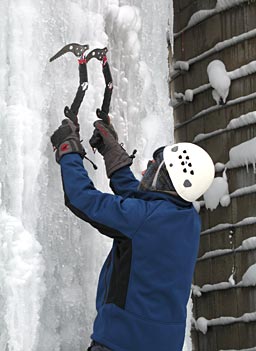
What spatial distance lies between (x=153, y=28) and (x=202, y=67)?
149 cm

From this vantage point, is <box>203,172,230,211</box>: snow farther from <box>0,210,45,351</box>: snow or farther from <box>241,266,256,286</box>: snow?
<box>0,210,45,351</box>: snow

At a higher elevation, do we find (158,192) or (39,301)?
(158,192)

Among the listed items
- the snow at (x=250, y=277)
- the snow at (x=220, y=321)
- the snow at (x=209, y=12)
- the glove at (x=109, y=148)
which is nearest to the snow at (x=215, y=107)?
the snow at (x=209, y=12)

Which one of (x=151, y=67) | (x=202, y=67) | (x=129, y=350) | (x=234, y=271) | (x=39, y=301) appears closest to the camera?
(x=129, y=350)

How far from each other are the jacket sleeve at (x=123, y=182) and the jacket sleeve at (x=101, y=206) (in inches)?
11.1

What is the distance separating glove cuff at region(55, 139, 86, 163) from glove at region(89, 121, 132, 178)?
8.2 inches

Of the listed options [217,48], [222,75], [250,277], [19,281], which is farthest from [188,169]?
[217,48]

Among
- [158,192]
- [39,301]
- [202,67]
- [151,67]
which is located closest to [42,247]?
[39,301]

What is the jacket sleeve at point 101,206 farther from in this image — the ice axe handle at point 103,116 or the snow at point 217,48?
the snow at point 217,48

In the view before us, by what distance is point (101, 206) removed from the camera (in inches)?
126

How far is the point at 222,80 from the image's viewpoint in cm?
560

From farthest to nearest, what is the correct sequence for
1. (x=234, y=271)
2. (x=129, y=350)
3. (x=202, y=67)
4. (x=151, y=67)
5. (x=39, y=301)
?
(x=202, y=67)
(x=234, y=271)
(x=151, y=67)
(x=39, y=301)
(x=129, y=350)

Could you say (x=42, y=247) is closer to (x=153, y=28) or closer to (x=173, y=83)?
(x=153, y=28)

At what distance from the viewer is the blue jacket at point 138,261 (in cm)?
321
